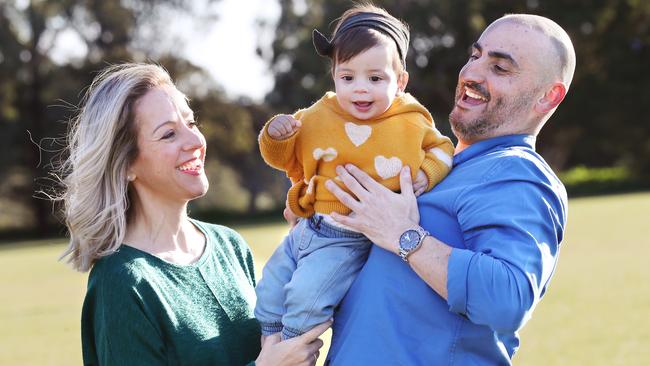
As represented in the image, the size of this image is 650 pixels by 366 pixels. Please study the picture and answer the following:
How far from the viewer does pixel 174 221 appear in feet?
12.5

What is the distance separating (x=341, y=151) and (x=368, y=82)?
11.6 inches

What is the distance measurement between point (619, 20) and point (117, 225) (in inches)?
1934

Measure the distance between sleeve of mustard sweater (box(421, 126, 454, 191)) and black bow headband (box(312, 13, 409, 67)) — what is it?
0.34 m

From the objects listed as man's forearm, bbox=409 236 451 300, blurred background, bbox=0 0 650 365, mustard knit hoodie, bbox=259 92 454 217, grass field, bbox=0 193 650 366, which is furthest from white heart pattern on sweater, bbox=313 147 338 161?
blurred background, bbox=0 0 650 365

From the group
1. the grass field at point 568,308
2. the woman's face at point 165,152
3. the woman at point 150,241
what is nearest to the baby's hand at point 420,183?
the woman at point 150,241

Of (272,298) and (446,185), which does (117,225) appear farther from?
(446,185)

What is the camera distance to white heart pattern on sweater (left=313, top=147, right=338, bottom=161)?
3455 millimetres

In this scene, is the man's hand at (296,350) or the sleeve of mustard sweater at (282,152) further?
the sleeve of mustard sweater at (282,152)

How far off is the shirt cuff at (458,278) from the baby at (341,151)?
0.48m

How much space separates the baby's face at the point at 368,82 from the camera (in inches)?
132

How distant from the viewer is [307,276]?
3.32 metres

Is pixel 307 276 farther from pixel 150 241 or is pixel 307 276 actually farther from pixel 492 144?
pixel 492 144

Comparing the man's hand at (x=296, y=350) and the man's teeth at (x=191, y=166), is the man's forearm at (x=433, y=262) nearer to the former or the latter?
the man's hand at (x=296, y=350)

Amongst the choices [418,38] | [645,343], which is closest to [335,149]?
[645,343]
